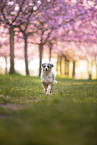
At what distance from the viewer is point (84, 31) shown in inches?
877

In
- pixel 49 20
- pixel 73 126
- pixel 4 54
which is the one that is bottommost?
pixel 73 126

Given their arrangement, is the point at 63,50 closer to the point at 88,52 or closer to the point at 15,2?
the point at 88,52

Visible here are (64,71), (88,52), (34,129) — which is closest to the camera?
(34,129)

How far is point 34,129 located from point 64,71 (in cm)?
3171

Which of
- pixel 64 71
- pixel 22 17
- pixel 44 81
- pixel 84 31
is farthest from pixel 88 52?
pixel 44 81

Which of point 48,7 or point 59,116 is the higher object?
point 48,7

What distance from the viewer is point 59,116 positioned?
10.9ft

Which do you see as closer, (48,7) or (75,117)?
(75,117)

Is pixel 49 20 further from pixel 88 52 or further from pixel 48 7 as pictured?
pixel 88 52

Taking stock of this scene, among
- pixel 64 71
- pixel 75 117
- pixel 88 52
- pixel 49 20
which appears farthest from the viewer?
pixel 64 71

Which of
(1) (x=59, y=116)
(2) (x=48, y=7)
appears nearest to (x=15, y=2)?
(2) (x=48, y=7)

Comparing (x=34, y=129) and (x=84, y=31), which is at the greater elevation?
(x=84, y=31)

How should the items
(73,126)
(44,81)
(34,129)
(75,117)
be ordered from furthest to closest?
(44,81), (75,117), (73,126), (34,129)

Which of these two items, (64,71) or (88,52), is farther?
(64,71)
